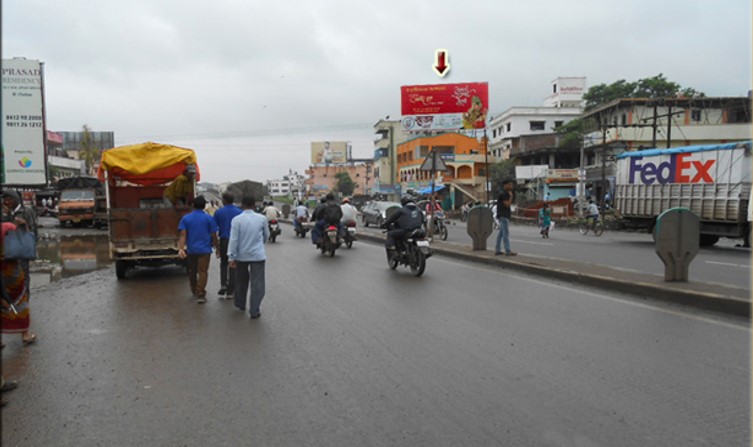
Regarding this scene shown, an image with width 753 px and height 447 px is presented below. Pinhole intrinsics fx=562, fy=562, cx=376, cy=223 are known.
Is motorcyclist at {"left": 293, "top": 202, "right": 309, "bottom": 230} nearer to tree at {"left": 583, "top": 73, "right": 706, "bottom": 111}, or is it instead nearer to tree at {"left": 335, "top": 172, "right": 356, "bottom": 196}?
tree at {"left": 583, "top": 73, "right": 706, "bottom": 111}

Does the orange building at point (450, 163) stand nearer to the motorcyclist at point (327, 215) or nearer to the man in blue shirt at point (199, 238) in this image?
the motorcyclist at point (327, 215)

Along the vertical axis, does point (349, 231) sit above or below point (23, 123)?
below

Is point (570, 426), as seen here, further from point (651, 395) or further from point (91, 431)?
point (91, 431)

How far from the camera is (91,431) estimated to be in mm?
3785

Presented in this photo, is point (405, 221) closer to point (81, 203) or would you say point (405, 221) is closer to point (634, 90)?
point (81, 203)

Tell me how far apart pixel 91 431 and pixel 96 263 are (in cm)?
1224

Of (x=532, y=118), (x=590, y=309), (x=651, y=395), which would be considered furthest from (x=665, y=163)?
(x=532, y=118)

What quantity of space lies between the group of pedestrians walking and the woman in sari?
2.42 m

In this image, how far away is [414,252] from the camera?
11.2 meters

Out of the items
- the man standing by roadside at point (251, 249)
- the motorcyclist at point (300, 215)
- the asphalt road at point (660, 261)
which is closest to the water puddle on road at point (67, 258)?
the man standing by roadside at point (251, 249)

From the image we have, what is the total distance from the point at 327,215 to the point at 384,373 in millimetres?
10700

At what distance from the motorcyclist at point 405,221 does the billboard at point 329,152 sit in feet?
344

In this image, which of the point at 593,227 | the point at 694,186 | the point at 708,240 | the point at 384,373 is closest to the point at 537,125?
the point at 593,227

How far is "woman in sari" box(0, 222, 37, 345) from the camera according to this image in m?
5.80
